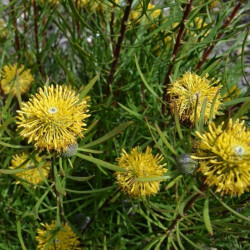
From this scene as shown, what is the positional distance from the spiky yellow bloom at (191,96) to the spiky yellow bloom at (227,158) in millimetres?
239

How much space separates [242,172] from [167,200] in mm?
1113

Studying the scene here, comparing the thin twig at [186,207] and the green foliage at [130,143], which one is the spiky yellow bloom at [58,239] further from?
the thin twig at [186,207]

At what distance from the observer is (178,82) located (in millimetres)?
1433

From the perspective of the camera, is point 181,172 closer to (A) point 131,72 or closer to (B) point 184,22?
(B) point 184,22

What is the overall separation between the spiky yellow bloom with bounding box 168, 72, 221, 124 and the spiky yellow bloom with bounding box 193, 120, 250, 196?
0.24 m

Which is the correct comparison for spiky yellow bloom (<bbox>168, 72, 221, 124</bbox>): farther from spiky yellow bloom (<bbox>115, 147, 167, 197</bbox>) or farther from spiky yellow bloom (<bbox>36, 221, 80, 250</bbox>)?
spiky yellow bloom (<bbox>36, 221, 80, 250</bbox>)

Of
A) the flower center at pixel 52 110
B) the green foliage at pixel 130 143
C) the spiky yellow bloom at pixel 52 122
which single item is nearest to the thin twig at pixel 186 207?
the green foliage at pixel 130 143

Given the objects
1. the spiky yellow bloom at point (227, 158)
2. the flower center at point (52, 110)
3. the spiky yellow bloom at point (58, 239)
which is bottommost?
the spiky yellow bloom at point (58, 239)

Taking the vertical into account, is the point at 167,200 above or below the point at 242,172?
below

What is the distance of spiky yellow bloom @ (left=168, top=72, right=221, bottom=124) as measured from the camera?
1.34m

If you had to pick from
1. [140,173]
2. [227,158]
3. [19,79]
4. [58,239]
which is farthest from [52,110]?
[19,79]

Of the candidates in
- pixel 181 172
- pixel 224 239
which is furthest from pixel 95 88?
pixel 181 172

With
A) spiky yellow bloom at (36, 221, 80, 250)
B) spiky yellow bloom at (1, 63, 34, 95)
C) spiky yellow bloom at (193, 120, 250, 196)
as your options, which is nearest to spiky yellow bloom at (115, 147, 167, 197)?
spiky yellow bloom at (193, 120, 250, 196)

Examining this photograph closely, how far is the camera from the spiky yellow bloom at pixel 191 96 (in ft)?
4.41
